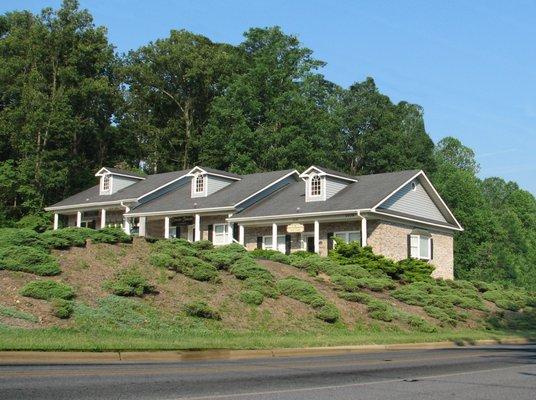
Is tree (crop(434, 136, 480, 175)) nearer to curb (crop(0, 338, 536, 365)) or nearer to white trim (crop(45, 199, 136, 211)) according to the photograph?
white trim (crop(45, 199, 136, 211))

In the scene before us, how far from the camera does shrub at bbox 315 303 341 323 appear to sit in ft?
75.0

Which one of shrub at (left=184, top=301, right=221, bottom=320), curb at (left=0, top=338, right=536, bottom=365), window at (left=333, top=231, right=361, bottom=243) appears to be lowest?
curb at (left=0, top=338, right=536, bottom=365)

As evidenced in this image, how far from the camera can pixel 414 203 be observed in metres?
42.3

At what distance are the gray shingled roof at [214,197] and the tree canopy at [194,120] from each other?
12.0 m

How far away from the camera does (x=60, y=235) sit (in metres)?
23.5

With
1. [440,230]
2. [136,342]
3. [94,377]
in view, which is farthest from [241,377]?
[440,230]

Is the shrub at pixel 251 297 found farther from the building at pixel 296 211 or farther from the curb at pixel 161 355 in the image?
the building at pixel 296 211

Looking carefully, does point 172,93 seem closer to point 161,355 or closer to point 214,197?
point 214,197

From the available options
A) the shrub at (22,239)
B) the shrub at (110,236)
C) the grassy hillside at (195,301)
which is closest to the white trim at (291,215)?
the grassy hillside at (195,301)

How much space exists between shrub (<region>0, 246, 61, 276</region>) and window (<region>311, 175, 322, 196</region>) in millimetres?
22858

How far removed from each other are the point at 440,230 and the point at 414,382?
112 ft

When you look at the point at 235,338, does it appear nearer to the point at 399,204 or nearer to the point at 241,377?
the point at 241,377

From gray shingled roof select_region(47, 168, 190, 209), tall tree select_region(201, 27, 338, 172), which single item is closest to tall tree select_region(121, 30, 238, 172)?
tall tree select_region(201, 27, 338, 172)

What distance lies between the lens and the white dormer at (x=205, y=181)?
1848 inches
